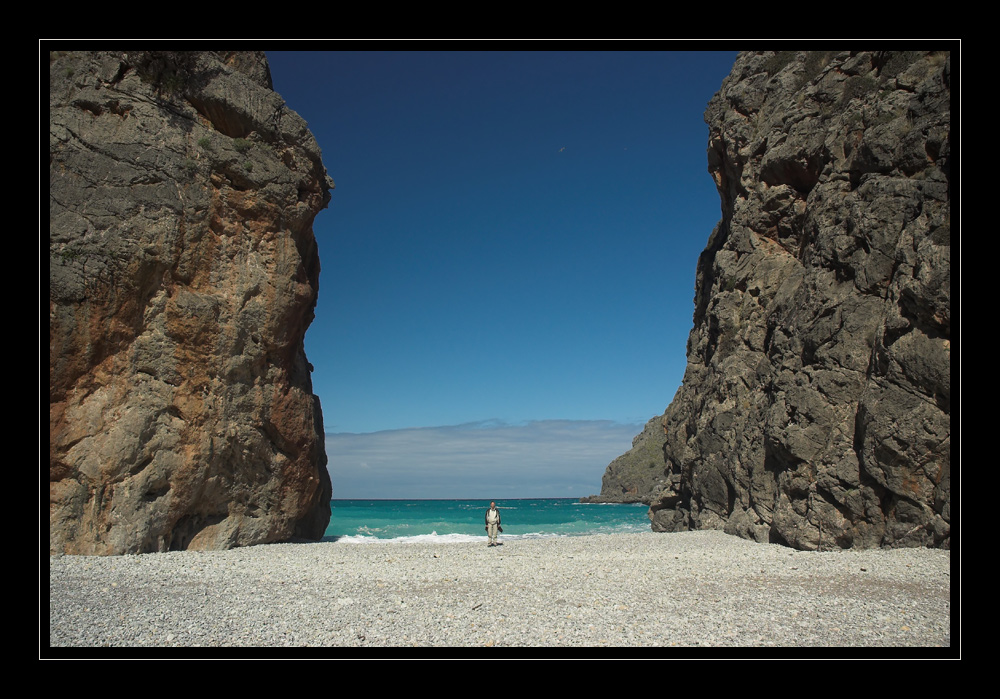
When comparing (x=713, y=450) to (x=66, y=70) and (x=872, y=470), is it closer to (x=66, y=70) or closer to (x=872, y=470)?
(x=872, y=470)

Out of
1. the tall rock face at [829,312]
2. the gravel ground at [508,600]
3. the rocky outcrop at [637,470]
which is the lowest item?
the rocky outcrop at [637,470]

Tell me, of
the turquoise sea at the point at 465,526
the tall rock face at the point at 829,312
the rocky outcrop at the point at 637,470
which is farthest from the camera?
the rocky outcrop at the point at 637,470

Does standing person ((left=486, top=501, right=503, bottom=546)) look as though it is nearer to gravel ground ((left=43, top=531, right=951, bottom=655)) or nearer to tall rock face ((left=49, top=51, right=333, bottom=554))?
gravel ground ((left=43, top=531, right=951, bottom=655))

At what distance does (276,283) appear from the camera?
18500 millimetres

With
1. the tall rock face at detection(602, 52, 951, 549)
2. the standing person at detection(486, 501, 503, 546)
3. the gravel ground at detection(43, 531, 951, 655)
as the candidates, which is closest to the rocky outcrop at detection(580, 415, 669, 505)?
the tall rock face at detection(602, 52, 951, 549)

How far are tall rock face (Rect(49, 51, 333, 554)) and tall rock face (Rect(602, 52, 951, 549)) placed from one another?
15343 mm

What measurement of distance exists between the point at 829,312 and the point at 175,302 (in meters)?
18.6

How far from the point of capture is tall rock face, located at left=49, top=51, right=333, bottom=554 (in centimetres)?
1462

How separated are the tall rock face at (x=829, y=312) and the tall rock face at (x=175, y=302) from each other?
15.3 metres

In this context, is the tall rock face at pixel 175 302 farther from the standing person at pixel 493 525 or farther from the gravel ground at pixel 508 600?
the standing person at pixel 493 525

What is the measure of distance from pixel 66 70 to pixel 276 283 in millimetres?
7702

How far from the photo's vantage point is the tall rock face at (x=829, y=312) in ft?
44.9

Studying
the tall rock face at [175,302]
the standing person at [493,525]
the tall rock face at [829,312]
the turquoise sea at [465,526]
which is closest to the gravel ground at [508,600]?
the tall rock face at [175,302]
